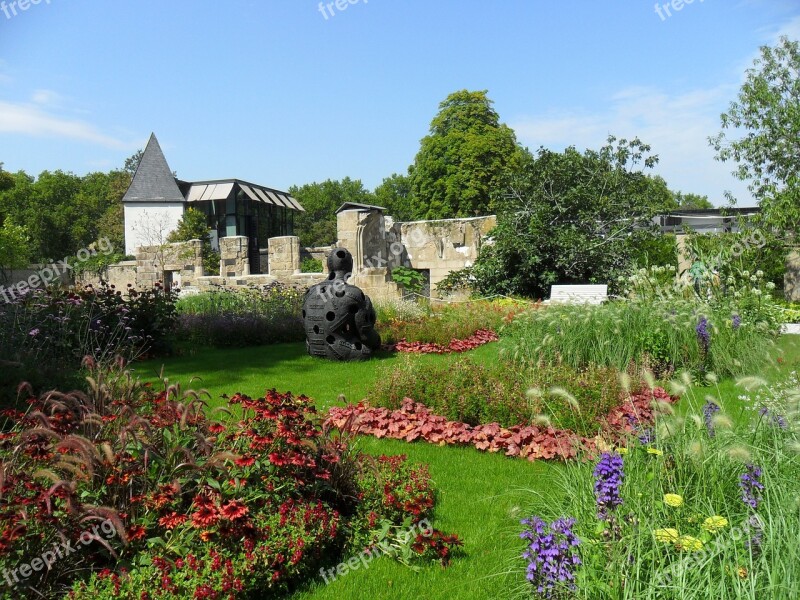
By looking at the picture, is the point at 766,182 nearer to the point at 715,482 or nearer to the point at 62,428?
the point at 715,482

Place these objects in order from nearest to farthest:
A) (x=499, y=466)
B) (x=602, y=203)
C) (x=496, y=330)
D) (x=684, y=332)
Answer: (x=499, y=466) < (x=684, y=332) < (x=496, y=330) < (x=602, y=203)

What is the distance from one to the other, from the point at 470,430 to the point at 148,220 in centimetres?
3635

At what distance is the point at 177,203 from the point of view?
38438 mm

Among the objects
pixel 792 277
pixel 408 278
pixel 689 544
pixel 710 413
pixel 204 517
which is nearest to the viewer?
pixel 689 544

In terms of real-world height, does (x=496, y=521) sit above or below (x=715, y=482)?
below

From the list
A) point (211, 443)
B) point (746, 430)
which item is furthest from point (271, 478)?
point (746, 430)

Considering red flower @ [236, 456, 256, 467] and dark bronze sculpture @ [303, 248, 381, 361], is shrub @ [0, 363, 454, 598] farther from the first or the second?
dark bronze sculpture @ [303, 248, 381, 361]

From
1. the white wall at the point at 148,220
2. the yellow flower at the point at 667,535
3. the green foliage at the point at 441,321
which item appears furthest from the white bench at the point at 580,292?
the white wall at the point at 148,220

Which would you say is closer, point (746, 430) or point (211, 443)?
point (211, 443)

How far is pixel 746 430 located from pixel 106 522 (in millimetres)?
3492

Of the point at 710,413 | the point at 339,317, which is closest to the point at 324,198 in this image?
the point at 339,317

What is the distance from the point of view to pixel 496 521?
4164 millimetres

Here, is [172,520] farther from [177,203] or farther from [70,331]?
[177,203]

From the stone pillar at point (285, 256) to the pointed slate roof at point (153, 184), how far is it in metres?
20.2
